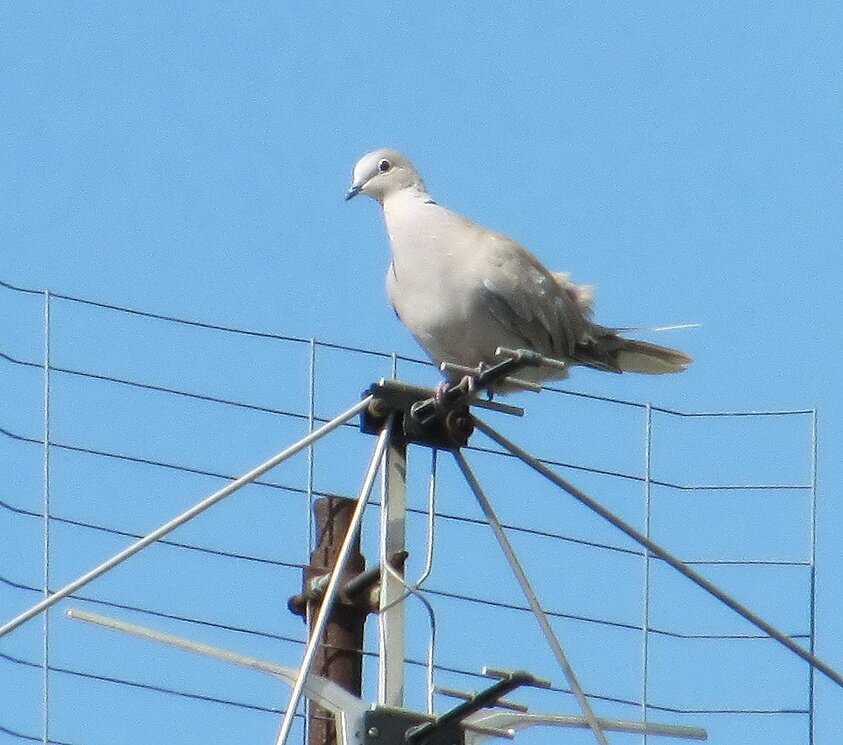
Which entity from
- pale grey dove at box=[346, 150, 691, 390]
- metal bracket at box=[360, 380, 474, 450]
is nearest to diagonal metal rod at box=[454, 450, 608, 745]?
metal bracket at box=[360, 380, 474, 450]

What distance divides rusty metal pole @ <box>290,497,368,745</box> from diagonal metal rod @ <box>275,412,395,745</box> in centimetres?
82

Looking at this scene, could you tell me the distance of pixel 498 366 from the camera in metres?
4.59

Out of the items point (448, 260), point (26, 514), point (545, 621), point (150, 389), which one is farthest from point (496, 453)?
point (545, 621)

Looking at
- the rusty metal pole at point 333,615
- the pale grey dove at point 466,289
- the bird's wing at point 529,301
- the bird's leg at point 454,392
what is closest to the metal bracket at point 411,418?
the bird's leg at point 454,392

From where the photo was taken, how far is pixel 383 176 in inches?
294

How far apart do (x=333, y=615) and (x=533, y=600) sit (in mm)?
1012

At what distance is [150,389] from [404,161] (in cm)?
180

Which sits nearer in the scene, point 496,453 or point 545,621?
point 545,621

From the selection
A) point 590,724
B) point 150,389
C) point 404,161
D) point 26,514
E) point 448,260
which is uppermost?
point 404,161

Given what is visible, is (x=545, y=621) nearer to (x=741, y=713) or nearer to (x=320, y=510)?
(x=320, y=510)

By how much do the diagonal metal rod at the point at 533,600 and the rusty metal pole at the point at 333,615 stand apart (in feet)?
2.73

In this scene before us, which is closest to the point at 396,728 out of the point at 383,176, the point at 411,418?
the point at 411,418

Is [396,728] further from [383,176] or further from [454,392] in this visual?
[383,176]

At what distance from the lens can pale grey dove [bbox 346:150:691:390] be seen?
679 cm
